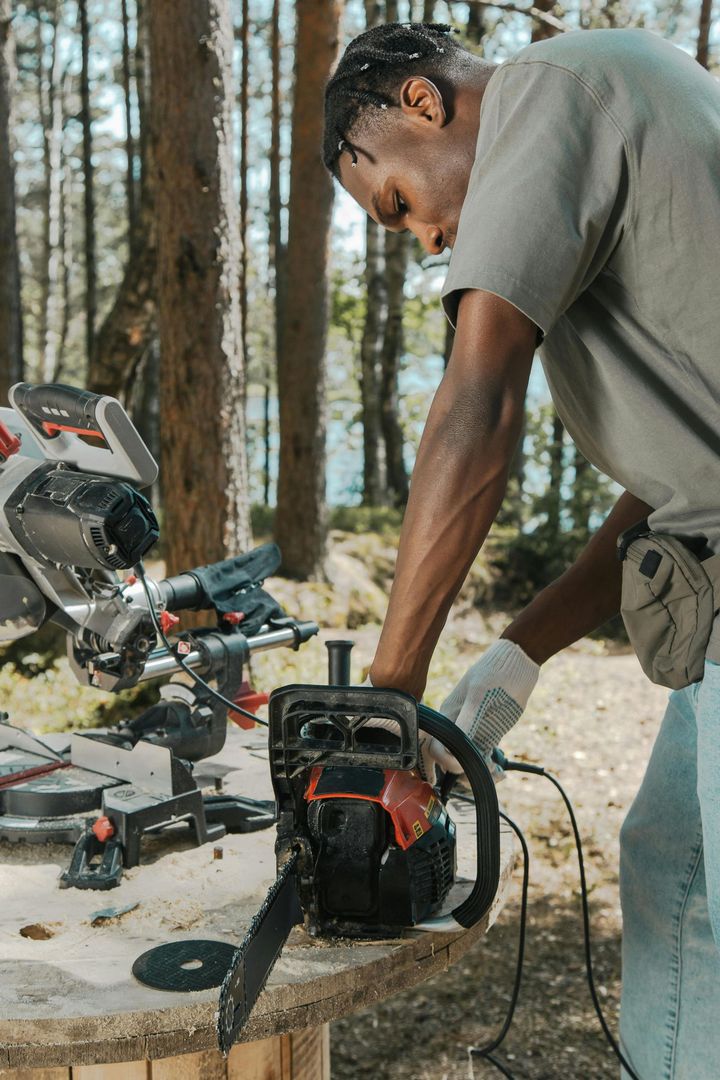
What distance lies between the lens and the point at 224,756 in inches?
105

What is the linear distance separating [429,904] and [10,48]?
381 inches

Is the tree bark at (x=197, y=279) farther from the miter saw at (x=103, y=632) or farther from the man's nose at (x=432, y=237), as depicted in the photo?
the man's nose at (x=432, y=237)

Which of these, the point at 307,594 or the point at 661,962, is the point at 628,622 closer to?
the point at 661,962

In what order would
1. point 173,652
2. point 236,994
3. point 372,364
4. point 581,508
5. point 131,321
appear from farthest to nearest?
point 372,364 → point 581,508 → point 131,321 → point 173,652 → point 236,994

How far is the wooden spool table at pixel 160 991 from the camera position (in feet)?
4.72

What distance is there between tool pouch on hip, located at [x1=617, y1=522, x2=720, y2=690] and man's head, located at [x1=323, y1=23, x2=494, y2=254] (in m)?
0.66

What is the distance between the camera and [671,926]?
1994 millimetres

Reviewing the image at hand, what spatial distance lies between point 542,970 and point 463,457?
134 inches

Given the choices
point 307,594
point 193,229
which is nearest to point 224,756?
point 193,229

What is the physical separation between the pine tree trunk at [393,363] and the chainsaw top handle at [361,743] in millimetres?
11818

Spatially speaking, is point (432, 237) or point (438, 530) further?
point (432, 237)

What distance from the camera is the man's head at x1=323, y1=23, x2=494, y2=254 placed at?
5.57 feet

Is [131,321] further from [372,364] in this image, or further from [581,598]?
[372,364]

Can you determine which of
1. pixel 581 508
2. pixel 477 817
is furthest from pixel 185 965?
pixel 581 508
